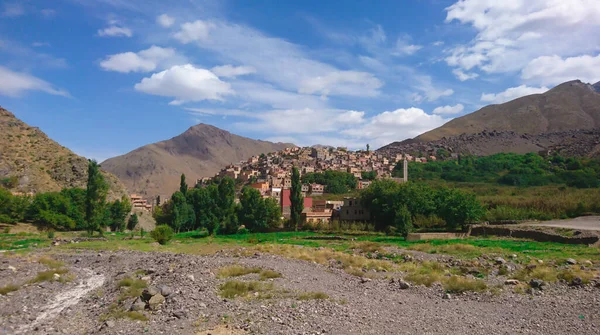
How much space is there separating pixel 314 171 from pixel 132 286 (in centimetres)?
11206

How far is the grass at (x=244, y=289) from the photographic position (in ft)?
46.9

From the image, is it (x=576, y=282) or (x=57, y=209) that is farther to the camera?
(x=57, y=209)

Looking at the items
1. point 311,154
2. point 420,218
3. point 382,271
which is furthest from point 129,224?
point 311,154

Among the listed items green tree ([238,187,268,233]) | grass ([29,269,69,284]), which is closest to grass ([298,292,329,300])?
grass ([29,269,69,284])

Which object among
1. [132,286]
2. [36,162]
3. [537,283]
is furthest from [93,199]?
[537,283]

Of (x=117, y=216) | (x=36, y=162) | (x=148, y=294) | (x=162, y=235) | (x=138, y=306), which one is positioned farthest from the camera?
(x=36, y=162)

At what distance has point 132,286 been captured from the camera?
54.4 ft

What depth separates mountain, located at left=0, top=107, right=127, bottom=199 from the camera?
71562 millimetres

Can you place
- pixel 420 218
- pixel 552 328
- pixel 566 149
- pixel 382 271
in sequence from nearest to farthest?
pixel 552 328 < pixel 382 271 < pixel 420 218 < pixel 566 149

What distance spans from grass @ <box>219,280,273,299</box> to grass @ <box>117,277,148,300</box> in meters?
2.93

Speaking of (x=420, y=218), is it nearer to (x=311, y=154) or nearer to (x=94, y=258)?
(x=94, y=258)

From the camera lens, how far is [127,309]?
1358 cm

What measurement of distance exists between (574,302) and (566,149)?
148646mm

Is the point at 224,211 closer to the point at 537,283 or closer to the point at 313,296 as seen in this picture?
the point at 313,296
